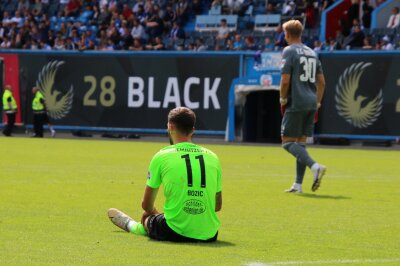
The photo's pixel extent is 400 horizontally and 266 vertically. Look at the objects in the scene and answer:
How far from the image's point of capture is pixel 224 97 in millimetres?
36906

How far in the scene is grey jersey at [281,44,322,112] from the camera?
49.2 feet

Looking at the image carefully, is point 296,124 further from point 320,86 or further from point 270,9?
point 270,9

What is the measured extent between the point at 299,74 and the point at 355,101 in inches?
769

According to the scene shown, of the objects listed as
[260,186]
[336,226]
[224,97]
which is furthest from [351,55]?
[336,226]

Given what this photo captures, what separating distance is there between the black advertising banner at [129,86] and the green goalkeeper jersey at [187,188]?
90.2 ft

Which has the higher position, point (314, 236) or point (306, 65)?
point (306, 65)

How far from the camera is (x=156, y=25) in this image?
40.8m

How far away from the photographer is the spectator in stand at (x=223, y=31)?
3838cm

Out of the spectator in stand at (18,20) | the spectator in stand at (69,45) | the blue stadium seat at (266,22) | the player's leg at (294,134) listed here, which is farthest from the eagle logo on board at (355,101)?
the player's leg at (294,134)

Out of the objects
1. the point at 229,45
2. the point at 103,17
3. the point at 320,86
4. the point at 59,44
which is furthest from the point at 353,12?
the point at 320,86

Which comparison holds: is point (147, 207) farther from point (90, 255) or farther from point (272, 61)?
point (272, 61)

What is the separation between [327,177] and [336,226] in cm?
A: 783

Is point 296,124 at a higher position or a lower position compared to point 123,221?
higher

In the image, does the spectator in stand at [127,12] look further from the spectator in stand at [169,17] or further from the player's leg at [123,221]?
the player's leg at [123,221]
